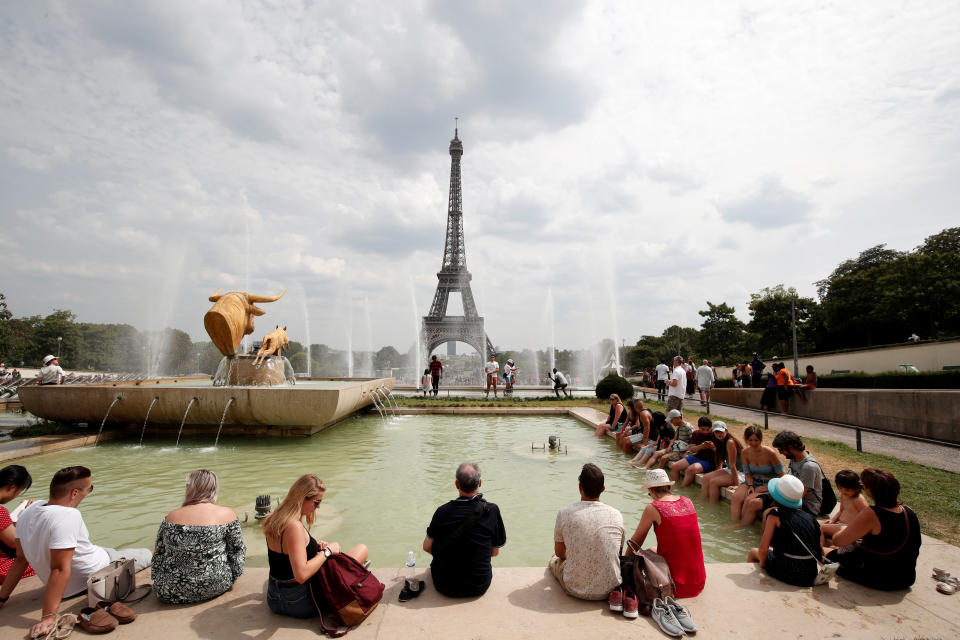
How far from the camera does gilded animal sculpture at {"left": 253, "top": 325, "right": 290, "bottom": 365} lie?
541 inches

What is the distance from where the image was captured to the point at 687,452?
25.3 feet

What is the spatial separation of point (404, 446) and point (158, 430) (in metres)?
5.94

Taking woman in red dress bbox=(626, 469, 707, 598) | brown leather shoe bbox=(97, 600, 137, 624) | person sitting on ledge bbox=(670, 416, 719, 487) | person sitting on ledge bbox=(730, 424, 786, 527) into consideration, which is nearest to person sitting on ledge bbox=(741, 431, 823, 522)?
person sitting on ledge bbox=(730, 424, 786, 527)

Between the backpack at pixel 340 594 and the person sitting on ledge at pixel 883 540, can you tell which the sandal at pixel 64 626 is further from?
the person sitting on ledge at pixel 883 540

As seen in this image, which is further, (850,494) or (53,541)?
(850,494)

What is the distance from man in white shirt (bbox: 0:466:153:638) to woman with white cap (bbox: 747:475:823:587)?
4.95 metres

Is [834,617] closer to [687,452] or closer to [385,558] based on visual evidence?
[385,558]

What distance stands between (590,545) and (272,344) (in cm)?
1270

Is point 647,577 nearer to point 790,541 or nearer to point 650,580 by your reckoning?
point 650,580

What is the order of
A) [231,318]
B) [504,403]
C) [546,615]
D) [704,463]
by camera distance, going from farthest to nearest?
[504,403]
[231,318]
[704,463]
[546,615]

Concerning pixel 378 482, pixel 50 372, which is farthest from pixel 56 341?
pixel 378 482

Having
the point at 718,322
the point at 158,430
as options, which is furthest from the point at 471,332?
the point at 158,430

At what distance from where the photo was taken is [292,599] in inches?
127

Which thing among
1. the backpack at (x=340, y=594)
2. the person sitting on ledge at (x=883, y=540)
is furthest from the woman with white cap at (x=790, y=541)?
the backpack at (x=340, y=594)
